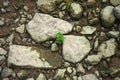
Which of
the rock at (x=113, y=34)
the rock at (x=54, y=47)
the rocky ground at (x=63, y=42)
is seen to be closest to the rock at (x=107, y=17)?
the rocky ground at (x=63, y=42)

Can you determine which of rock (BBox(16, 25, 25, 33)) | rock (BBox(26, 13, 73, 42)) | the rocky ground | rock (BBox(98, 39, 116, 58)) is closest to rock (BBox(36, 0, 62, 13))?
Answer: the rocky ground

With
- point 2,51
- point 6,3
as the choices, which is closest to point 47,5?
point 6,3

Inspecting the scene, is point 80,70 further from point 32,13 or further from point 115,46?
point 32,13

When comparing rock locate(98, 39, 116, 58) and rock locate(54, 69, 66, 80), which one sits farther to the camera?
rock locate(98, 39, 116, 58)

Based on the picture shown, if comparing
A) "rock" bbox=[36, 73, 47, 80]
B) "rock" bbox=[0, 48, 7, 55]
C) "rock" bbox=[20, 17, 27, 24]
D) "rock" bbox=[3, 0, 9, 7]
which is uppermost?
"rock" bbox=[3, 0, 9, 7]

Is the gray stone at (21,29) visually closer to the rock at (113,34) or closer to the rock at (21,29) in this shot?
the rock at (21,29)

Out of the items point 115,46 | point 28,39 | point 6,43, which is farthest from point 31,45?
point 115,46

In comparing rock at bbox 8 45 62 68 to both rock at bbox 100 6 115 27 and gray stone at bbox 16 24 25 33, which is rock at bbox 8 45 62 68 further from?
rock at bbox 100 6 115 27
